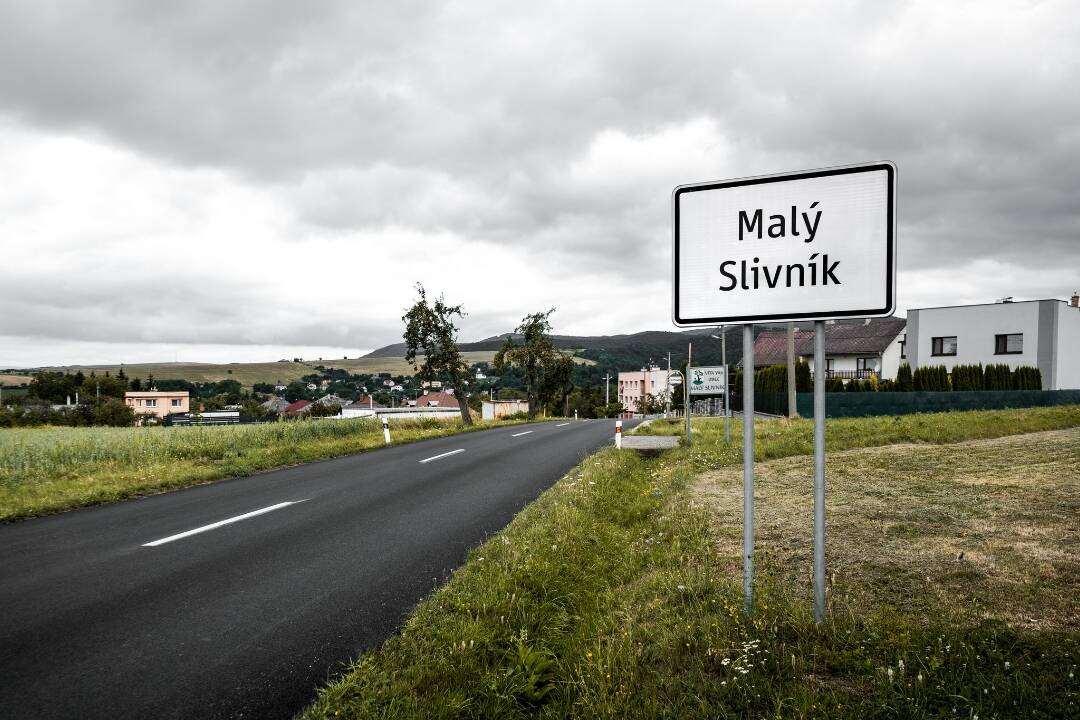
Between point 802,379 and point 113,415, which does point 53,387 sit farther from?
point 802,379

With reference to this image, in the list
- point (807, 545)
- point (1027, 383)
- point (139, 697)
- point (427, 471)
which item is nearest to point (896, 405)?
point (1027, 383)

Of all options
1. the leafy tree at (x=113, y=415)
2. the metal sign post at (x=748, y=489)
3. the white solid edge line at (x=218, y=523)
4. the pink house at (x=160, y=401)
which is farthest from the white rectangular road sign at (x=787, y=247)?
the pink house at (x=160, y=401)

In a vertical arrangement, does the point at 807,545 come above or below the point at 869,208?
below

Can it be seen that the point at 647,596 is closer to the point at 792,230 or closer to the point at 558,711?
the point at 558,711

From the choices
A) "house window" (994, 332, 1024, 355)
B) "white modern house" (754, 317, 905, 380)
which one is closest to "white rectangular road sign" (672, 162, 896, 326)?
"house window" (994, 332, 1024, 355)

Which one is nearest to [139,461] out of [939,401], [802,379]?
[939,401]

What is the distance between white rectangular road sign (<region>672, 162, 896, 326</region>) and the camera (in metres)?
3.36

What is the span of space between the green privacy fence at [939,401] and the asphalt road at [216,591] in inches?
1083

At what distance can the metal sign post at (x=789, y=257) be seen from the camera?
3354mm

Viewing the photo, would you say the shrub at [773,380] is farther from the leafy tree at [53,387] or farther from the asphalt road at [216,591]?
the leafy tree at [53,387]

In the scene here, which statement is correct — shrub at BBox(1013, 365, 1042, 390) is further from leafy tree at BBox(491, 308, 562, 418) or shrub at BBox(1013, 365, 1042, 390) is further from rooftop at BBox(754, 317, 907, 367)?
leafy tree at BBox(491, 308, 562, 418)

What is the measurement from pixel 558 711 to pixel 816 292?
2.82 meters

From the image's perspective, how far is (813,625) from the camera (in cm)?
335

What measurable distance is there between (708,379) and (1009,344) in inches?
1432
